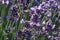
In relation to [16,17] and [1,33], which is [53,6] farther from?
[1,33]

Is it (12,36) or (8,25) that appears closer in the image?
(12,36)

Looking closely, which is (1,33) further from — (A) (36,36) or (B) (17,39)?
(A) (36,36)

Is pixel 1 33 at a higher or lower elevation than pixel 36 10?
lower

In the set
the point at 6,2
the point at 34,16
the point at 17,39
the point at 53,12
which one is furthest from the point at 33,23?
the point at 53,12

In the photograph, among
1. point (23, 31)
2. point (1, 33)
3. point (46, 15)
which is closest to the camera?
point (23, 31)

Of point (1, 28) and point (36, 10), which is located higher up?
point (36, 10)

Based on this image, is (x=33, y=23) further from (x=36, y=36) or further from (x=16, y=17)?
(x=16, y=17)

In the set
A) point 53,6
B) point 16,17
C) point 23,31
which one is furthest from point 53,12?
point 23,31

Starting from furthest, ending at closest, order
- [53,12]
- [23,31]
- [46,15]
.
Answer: [53,12]
[46,15]
[23,31]

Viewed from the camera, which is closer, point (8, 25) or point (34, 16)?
point (34, 16)

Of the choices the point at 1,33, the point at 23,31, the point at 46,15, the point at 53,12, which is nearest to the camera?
the point at 23,31
